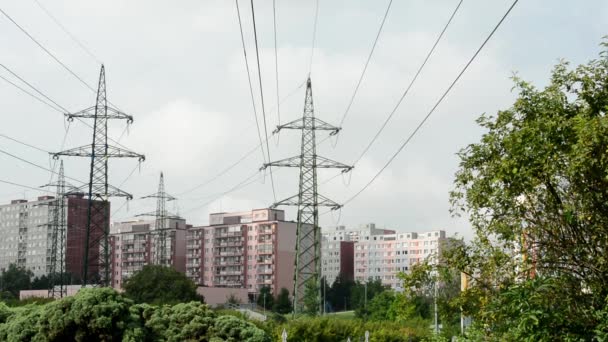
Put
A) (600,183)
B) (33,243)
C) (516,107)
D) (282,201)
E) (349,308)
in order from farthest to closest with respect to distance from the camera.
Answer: (33,243) < (349,308) < (282,201) < (516,107) < (600,183)

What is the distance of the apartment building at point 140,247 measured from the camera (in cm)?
16450

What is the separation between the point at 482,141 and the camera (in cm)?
1376

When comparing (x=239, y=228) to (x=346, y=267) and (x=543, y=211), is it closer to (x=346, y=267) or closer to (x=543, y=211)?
(x=346, y=267)

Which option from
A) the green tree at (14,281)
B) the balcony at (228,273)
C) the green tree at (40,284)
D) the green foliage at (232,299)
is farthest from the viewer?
the balcony at (228,273)

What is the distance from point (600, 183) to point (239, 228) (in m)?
145

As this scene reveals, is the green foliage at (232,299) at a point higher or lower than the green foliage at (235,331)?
lower

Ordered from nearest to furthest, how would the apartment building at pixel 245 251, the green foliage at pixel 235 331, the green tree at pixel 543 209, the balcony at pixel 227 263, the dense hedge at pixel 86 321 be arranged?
the green tree at pixel 543 209, the dense hedge at pixel 86 321, the green foliage at pixel 235 331, the apartment building at pixel 245 251, the balcony at pixel 227 263

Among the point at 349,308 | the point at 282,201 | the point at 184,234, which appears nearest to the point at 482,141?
the point at 282,201

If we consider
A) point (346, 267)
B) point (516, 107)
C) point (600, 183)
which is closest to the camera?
Answer: point (600, 183)

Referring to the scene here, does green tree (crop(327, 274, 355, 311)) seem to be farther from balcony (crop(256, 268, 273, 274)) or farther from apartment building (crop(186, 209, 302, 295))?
balcony (crop(256, 268, 273, 274))

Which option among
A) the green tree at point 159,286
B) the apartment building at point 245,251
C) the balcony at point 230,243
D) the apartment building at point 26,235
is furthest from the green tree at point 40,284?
the green tree at point 159,286

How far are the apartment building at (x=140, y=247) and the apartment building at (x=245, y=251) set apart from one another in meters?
3.22

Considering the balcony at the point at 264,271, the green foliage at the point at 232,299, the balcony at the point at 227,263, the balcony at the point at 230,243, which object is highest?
the balcony at the point at 230,243

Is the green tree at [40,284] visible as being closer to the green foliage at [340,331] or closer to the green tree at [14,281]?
the green tree at [14,281]
